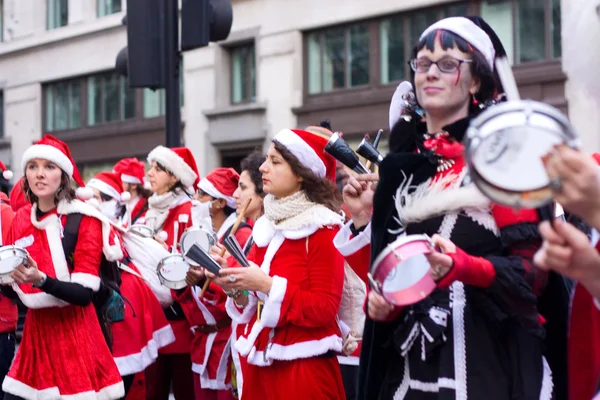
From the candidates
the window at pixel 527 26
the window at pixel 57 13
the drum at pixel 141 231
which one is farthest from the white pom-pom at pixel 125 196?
the window at pixel 57 13

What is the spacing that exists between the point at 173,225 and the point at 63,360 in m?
2.69

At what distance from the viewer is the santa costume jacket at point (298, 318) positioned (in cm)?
451

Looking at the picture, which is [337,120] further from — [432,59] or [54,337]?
[432,59]

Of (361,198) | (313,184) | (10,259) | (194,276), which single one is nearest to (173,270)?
(194,276)

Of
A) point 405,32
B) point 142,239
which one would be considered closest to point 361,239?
point 142,239

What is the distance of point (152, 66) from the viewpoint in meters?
7.18

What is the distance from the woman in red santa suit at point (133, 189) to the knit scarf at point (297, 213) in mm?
4832

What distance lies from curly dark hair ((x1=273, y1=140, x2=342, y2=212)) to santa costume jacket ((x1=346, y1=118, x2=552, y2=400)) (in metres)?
1.65

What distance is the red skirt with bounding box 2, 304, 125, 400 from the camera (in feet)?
17.3

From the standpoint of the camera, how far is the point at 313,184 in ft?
16.2

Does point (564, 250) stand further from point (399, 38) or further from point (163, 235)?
point (399, 38)

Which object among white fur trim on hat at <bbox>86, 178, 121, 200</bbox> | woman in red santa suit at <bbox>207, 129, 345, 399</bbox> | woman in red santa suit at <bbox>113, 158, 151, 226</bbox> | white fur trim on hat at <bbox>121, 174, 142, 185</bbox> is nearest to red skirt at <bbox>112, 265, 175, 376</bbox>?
woman in red santa suit at <bbox>207, 129, 345, 399</bbox>

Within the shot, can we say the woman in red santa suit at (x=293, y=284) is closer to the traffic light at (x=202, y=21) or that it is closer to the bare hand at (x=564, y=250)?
the traffic light at (x=202, y=21)

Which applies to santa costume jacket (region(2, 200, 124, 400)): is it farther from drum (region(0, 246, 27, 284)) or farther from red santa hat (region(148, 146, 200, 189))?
red santa hat (region(148, 146, 200, 189))
